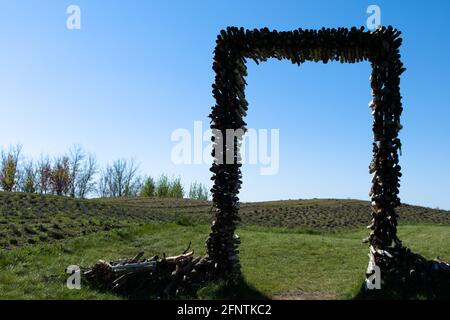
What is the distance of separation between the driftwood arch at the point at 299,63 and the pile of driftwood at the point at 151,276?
537 mm

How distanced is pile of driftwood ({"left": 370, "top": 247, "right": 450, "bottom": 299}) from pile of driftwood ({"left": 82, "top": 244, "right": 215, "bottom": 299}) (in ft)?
11.6

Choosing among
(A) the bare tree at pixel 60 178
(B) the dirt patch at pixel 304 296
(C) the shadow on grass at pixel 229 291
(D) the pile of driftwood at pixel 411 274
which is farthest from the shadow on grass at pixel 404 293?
(A) the bare tree at pixel 60 178

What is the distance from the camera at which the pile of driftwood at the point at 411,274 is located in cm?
841

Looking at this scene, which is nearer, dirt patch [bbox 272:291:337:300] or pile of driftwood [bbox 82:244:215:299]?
dirt patch [bbox 272:291:337:300]

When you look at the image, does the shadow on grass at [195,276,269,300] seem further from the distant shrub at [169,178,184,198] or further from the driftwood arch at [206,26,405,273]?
the distant shrub at [169,178,184,198]

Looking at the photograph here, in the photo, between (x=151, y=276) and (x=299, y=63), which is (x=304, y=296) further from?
(x=299, y=63)

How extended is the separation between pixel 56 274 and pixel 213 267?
361 cm

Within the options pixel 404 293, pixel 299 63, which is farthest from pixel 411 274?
pixel 299 63

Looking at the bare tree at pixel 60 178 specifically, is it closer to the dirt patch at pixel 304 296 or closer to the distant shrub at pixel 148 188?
the distant shrub at pixel 148 188

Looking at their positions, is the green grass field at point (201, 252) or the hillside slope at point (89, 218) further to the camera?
the hillside slope at point (89, 218)

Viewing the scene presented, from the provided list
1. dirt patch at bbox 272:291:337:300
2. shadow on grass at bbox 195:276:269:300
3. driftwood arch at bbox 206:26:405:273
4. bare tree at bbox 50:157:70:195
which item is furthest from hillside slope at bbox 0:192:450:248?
bare tree at bbox 50:157:70:195

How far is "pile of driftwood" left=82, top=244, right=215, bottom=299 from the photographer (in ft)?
29.8
